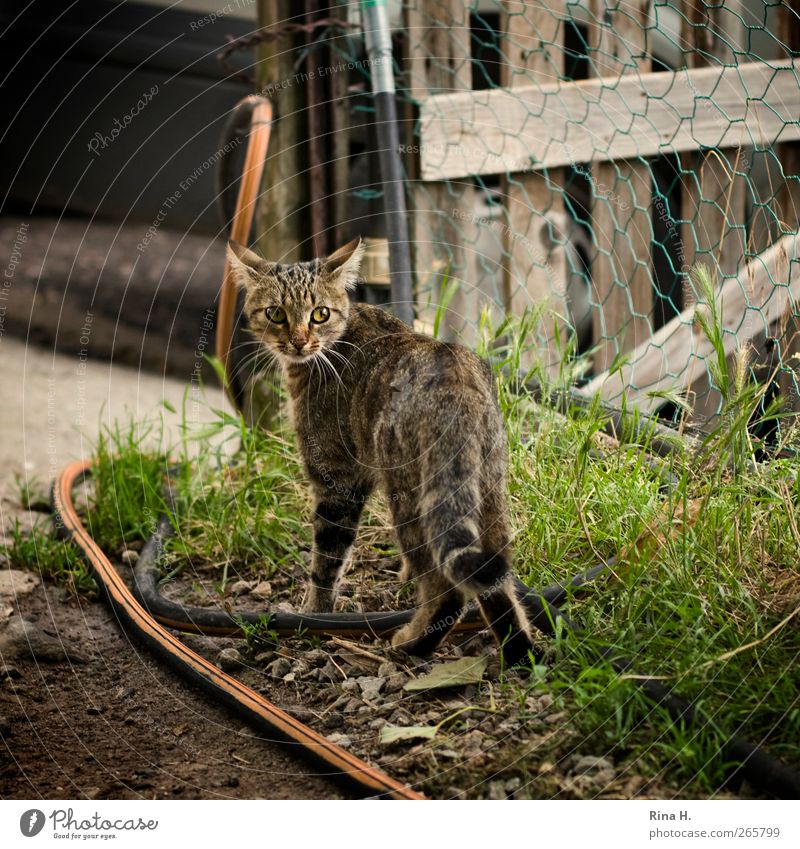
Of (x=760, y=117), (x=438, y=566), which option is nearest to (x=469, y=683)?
(x=438, y=566)

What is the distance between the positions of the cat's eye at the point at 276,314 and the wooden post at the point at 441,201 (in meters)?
0.88

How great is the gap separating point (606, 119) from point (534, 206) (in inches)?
15.2

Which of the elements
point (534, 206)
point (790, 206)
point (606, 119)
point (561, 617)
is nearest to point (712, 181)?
point (790, 206)

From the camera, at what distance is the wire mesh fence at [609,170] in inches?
106

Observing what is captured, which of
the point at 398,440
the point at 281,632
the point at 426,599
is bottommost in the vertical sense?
the point at 281,632

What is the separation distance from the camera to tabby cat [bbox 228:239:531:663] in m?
1.87

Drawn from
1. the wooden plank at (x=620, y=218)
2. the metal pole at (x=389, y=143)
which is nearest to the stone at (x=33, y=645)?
the metal pole at (x=389, y=143)

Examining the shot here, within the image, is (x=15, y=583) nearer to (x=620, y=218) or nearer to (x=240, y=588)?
(x=240, y=588)

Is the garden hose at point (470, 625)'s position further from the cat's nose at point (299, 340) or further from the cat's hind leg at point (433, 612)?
the cat's nose at point (299, 340)

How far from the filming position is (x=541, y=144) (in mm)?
3168

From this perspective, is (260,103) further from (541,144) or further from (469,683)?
(469,683)

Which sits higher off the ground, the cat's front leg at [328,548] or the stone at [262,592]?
the cat's front leg at [328,548]

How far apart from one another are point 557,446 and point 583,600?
559 millimetres

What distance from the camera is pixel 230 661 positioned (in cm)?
216
